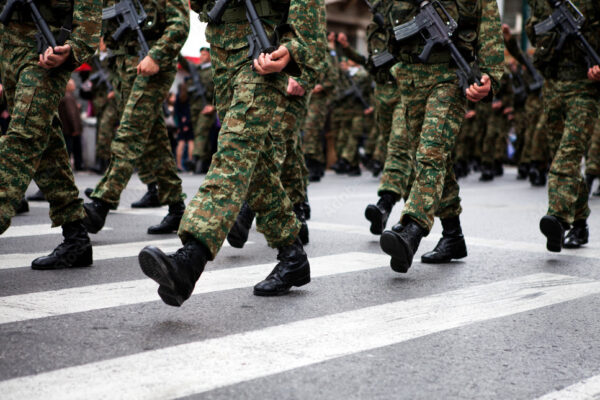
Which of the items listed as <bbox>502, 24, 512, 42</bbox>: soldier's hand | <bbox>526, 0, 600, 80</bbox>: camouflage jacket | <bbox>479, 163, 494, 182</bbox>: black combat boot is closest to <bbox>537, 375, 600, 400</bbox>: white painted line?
<bbox>526, 0, 600, 80</bbox>: camouflage jacket

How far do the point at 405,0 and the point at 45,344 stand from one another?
2.83 metres

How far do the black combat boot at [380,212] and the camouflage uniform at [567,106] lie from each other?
1131mm

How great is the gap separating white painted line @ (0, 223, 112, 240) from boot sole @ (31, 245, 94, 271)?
132cm

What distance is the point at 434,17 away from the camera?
4.21 metres

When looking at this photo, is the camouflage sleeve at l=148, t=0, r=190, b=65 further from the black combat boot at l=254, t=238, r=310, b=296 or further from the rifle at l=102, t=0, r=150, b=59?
the black combat boot at l=254, t=238, r=310, b=296

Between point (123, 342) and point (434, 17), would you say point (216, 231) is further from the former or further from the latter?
point (434, 17)

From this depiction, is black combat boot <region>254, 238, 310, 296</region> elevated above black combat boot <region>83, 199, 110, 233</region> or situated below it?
above

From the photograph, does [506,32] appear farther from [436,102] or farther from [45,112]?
[45,112]

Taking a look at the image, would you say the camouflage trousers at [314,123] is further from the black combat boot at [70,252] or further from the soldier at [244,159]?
the soldier at [244,159]

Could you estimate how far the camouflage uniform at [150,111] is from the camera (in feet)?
17.0

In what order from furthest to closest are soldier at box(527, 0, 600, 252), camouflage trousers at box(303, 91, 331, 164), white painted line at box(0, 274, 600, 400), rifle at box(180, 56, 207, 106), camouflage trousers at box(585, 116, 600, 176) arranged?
rifle at box(180, 56, 207, 106) → camouflage trousers at box(303, 91, 331, 164) → camouflage trousers at box(585, 116, 600, 176) → soldier at box(527, 0, 600, 252) → white painted line at box(0, 274, 600, 400)

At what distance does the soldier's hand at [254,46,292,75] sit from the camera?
3.07 m

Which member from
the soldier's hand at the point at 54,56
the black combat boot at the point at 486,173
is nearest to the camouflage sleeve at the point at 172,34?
the soldier's hand at the point at 54,56

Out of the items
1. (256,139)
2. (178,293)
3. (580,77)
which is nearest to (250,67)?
(256,139)
